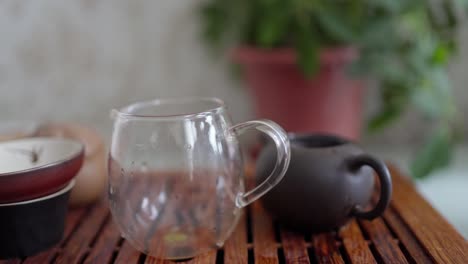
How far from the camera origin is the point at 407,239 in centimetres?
50

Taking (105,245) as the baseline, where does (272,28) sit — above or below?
above

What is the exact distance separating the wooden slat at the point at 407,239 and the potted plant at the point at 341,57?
20 centimetres

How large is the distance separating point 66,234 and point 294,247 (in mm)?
250

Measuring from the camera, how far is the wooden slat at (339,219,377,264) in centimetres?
47

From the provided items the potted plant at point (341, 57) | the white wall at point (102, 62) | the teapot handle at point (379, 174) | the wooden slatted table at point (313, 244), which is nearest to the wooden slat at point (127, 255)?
the wooden slatted table at point (313, 244)

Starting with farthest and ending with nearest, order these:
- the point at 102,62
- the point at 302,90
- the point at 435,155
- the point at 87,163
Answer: the point at 102,62 < the point at 302,90 < the point at 435,155 < the point at 87,163

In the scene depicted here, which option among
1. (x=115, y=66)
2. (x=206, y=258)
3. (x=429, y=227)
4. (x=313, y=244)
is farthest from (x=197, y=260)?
(x=115, y=66)

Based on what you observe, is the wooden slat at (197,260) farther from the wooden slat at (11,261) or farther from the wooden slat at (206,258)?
the wooden slat at (11,261)

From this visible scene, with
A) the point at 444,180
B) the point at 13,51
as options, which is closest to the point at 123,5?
the point at 13,51

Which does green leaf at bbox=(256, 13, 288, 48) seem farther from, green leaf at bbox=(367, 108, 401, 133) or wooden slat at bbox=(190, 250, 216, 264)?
wooden slat at bbox=(190, 250, 216, 264)

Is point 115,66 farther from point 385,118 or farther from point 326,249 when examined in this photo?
point 326,249

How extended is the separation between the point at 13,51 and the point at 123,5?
0.82ft

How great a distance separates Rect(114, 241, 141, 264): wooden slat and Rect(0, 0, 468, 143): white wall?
0.57 metres

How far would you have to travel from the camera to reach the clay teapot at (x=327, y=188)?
0.49 metres
